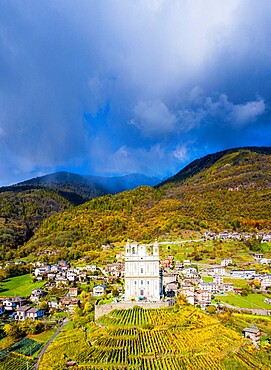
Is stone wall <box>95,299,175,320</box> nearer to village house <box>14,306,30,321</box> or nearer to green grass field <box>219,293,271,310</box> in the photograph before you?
green grass field <box>219,293,271,310</box>

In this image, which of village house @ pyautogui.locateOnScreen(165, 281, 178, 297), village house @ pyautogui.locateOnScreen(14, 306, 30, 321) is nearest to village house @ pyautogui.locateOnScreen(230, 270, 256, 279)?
village house @ pyautogui.locateOnScreen(165, 281, 178, 297)

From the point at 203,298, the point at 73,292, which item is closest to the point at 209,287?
the point at 203,298

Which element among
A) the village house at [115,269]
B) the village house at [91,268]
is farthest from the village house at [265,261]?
the village house at [91,268]

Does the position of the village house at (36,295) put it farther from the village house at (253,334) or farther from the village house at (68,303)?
the village house at (253,334)

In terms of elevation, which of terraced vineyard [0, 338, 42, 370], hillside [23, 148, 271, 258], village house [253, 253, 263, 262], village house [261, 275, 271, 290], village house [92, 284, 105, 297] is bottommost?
terraced vineyard [0, 338, 42, 370]

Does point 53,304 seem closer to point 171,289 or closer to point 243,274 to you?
point 171,289

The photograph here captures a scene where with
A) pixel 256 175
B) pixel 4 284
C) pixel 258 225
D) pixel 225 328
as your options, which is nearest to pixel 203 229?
pixel 258 225
